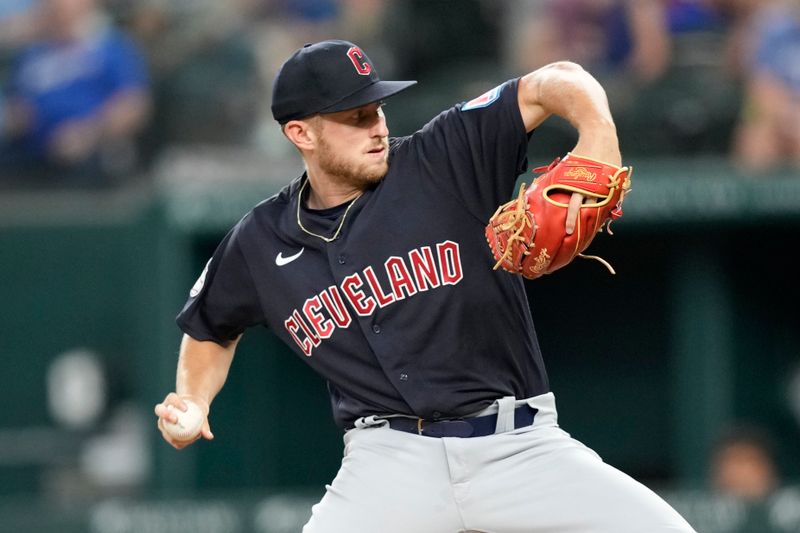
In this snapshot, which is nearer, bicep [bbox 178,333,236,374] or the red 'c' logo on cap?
the red 'c' logo on cap

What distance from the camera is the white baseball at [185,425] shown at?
3.94m

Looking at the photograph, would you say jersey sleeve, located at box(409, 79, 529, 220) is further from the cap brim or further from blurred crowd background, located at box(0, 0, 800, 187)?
blurred crowd background, located at box(0, 0, 800, 187)

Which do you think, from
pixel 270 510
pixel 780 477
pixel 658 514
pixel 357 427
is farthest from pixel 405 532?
pixel 780 477

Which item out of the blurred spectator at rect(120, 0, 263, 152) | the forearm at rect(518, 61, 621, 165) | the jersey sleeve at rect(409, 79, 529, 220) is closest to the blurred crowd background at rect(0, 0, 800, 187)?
the blurred spectator at rect(120, 0, 263, 152)

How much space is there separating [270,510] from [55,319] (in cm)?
193

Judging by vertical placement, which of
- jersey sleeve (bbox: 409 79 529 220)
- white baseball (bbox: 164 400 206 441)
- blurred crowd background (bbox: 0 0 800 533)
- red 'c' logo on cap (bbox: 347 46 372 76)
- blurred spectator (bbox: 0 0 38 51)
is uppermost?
red 'c' logo on cap (bbox: 347 46 372 76)

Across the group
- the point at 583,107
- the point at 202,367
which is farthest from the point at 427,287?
the point at 202,367

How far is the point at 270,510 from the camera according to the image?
7.01 meters

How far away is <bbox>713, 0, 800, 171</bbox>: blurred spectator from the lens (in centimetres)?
775

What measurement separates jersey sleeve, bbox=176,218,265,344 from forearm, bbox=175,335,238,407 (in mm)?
26

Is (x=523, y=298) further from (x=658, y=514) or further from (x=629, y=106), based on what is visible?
(x=629, y=106)

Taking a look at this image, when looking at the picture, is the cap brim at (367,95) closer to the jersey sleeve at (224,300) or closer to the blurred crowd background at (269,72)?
the jersey sleeve at (224,300)

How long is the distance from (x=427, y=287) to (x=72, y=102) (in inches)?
191

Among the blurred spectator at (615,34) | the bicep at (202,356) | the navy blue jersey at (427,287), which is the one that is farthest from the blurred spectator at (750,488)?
the bicep at (202,356)
